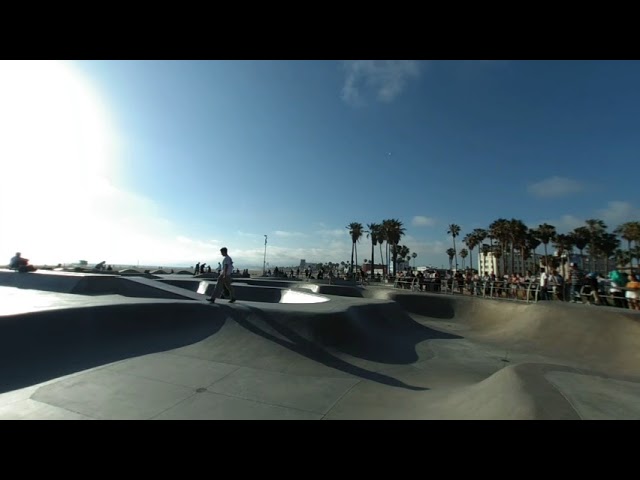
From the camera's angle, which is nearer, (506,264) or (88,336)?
(88,336)

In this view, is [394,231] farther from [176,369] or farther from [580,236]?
[176,369]

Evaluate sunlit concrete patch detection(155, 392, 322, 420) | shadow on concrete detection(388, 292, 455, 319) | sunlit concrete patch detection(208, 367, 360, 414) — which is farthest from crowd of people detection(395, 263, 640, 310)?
sunlit concrete patch detection(155, 392, 322, 420)

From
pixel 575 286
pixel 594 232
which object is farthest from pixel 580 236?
pixel 575 286

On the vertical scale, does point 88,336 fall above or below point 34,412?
above

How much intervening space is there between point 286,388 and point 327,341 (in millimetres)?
2391

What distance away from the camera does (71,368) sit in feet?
17.4

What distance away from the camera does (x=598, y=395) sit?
3.60 m

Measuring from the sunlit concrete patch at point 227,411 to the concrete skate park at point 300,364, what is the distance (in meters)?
0.03

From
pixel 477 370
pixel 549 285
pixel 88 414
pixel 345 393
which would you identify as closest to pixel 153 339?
pixel 88 414

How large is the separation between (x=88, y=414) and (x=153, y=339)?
3276 millimetres

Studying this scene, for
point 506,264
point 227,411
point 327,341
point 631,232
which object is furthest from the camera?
point 506,264

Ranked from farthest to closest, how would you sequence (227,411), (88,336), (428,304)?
(428,304) → (88,336) → (227,411)

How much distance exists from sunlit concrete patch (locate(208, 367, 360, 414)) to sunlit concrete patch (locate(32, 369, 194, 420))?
0.69m
